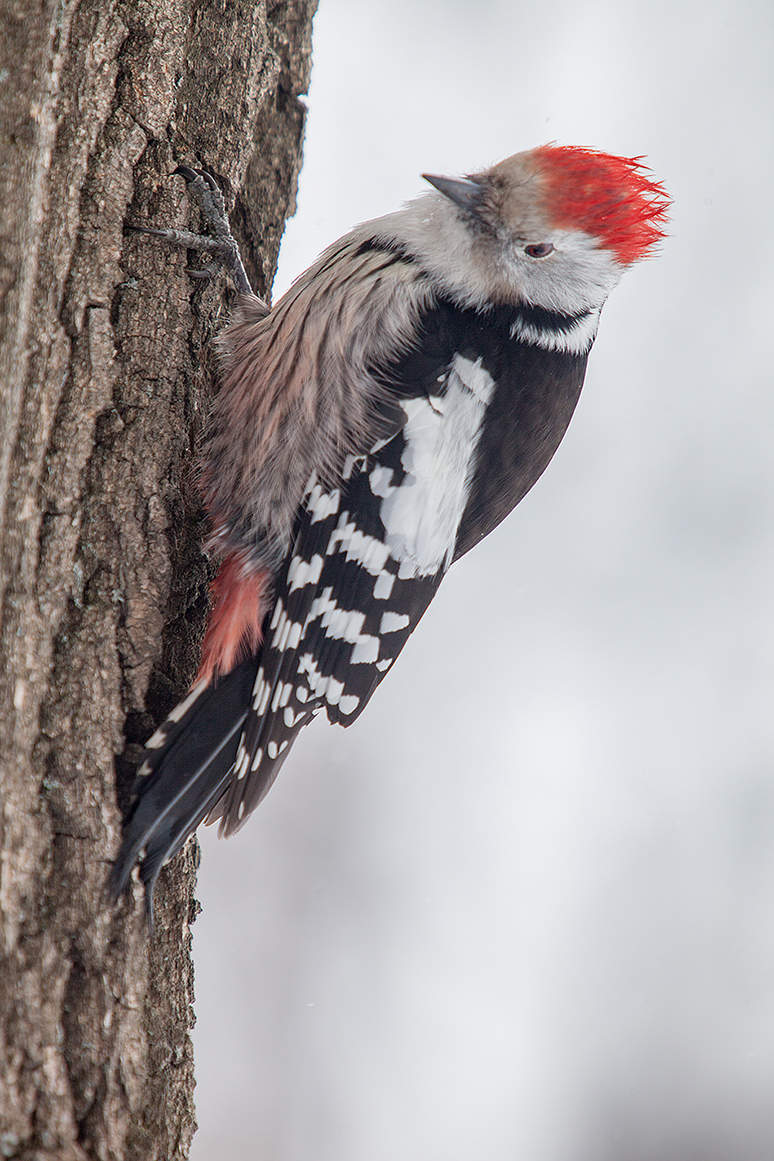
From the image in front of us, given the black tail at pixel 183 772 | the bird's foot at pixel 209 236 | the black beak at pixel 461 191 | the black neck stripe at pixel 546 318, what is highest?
the black beak at pixel 461 191

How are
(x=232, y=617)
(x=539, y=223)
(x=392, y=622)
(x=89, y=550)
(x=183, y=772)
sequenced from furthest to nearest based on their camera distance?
(x=539, y=223) → (x=392, y=622) → (x=232, y=617) → (x=183, y=772) → (x=89, y=550)

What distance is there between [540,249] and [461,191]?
21cm

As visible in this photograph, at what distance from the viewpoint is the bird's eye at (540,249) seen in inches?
85.4

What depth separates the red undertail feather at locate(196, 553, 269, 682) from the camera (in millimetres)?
1853

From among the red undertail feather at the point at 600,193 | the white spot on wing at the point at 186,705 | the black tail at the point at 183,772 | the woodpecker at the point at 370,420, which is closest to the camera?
the black tail at the point at 183,772

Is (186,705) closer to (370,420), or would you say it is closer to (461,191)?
(370,420)

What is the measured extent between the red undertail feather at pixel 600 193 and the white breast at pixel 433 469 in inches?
16.3

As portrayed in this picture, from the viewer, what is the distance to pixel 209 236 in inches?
76.3

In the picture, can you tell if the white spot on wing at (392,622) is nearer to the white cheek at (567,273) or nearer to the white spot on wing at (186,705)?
the white spot on wing at (186,705)

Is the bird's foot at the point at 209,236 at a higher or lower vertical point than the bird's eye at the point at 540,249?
lower

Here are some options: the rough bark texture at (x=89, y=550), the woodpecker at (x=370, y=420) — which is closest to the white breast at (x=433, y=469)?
the woodpecker at (x=370, y=420)

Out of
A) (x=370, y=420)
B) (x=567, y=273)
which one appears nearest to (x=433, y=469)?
(x=370, y=420)

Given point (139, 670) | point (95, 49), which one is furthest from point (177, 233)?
point (139, 670)

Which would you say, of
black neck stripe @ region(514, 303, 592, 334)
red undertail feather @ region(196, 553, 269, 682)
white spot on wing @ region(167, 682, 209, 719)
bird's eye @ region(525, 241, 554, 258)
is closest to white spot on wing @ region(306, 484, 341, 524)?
red undertail feather @ region(196, 553, 269, 682)
